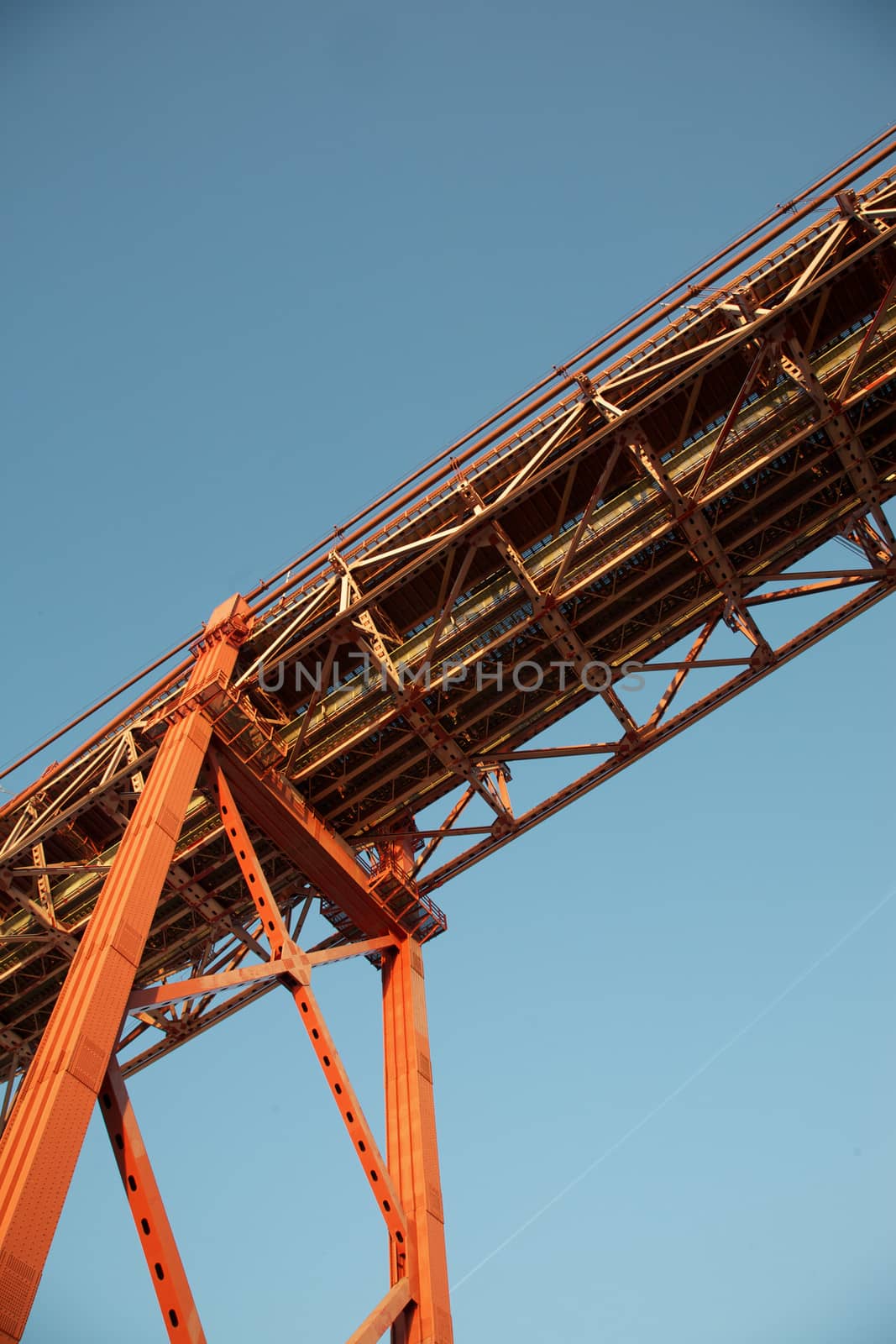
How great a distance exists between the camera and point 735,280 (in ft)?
69.7

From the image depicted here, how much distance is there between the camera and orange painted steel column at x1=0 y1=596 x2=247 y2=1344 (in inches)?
517

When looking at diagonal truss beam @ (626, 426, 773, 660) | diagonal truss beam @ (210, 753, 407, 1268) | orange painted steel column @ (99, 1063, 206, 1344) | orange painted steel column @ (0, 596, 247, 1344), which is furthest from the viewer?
diagonal truss beam @ (626, 426, 773, 660)

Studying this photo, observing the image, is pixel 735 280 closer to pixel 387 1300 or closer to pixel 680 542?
pixel 680 542

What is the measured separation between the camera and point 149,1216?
52.4ft

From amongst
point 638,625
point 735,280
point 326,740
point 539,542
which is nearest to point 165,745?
point 326,740

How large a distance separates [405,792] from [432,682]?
Answer: 289 centimetres

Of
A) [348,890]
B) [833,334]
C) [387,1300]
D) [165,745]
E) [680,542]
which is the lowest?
[387,1300]

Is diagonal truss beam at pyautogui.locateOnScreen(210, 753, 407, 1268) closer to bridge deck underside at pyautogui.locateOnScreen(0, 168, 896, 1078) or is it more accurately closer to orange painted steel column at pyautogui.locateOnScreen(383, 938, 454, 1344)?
orange painted steel column at pyautogui.locateOnScreen(383, 938, 454, 1344)

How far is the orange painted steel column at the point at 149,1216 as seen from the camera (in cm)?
1548

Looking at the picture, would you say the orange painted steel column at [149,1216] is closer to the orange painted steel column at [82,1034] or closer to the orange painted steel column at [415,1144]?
the orange painted steel column at [82,1034]

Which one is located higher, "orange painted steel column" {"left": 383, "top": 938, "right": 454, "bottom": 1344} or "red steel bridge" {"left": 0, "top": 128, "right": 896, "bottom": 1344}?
"red steel bridge" {"left": 0, "top": 128, "right": 896, "bottom": 1344}

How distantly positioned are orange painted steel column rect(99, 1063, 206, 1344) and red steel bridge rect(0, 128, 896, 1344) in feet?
8.39

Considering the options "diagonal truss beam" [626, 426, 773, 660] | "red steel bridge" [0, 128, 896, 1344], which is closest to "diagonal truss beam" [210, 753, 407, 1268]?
"red steel bridge" [0, 128, 896, 1344]

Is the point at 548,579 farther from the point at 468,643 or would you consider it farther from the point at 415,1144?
the point at 415,1144
